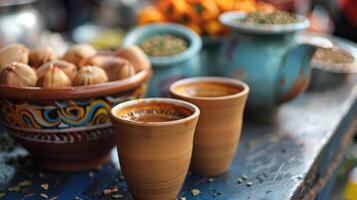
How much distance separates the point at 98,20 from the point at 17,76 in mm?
2461

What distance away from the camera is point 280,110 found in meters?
1.12

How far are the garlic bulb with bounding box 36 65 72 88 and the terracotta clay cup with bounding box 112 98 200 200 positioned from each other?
116 mm

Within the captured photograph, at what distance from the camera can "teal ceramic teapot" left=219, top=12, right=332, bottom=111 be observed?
39.1 inches

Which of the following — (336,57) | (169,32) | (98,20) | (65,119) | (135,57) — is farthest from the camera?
(98,20)

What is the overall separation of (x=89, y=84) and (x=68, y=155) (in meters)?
0.14

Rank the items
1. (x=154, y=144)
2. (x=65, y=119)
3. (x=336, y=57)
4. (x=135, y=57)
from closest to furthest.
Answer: (x=154, y=144)
(x=65, y=119)
(x=135, y=57)
(x=336, y=57)

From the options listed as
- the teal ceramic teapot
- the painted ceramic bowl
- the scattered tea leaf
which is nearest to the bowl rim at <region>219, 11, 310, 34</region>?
the teal ceramic teapot

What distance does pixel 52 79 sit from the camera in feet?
2.35

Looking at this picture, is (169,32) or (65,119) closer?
(65,119)

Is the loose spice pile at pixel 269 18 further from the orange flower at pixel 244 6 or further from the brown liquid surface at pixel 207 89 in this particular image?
the brown liquid surface at pixel 207 89

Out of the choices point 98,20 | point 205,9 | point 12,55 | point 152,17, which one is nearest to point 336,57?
point 205,9

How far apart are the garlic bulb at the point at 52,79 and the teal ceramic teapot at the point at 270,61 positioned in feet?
1.48

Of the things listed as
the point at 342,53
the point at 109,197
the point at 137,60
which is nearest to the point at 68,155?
the point at 109,197

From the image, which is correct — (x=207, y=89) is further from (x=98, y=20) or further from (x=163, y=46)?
(x=98, y=20)
